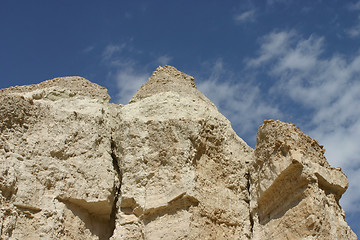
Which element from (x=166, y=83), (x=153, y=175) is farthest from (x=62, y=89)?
(x=153, y=175)

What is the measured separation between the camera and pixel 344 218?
36.7 ft

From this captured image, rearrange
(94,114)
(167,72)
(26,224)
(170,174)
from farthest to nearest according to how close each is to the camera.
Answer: (167,72) → (94,114) → (170,174) → (26,224)

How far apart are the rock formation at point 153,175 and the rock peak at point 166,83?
59cm

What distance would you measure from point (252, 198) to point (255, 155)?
0.84m

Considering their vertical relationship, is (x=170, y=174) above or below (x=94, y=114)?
below

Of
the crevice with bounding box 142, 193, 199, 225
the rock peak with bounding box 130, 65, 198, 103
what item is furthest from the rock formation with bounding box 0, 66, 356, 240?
the rock peak with bounding box 130, 65, 198, 103

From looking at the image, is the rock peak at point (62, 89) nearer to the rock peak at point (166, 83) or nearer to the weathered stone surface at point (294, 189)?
the rock peak at point (166, 83)

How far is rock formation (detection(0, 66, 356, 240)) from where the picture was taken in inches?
426

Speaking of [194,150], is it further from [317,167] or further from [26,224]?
[26,224]

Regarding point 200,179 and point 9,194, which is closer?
point 9,194

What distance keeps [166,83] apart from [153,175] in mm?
2853

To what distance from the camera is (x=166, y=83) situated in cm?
1391

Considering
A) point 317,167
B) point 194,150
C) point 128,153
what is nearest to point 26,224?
point 128,153

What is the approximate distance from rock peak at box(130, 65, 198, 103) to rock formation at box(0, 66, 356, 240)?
590mm
